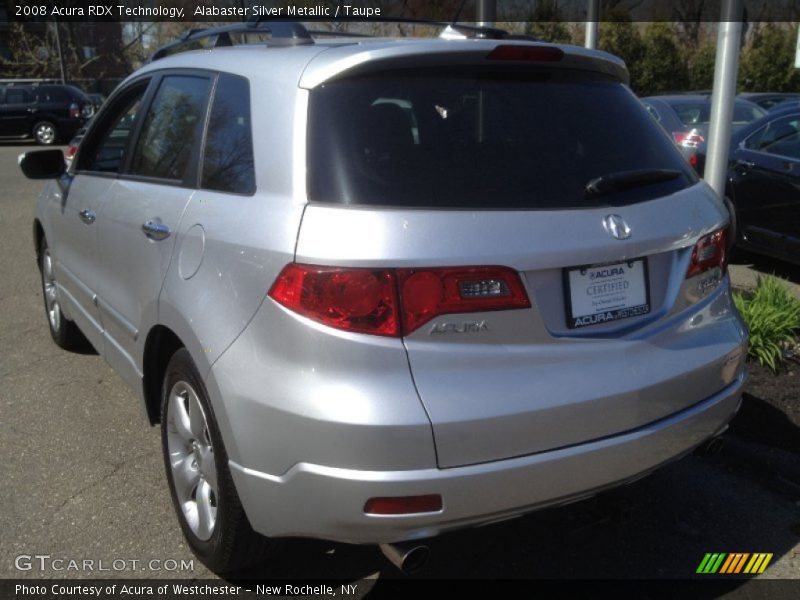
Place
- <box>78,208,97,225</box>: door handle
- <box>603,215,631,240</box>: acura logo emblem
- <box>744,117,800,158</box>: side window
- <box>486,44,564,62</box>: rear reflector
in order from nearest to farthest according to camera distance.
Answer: <box>603,215,631,240</box>: acura logo emblem < <box>486,44,564,62</box>: rear reflector < <box>78,208,97,225</box>: door handle < <box>744,117,800,158</box>: side window

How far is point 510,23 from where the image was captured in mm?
27078

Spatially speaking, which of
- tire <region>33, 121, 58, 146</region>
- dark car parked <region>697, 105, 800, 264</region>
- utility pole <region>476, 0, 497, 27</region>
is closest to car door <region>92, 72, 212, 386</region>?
utility pole <region>476, 0, 497, 27</region>

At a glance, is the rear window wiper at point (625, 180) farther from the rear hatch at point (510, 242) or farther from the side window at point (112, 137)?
the side window at point (112, 137)

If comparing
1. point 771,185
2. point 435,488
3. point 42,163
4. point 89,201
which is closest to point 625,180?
point 435,488

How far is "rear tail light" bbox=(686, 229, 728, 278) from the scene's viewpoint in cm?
281

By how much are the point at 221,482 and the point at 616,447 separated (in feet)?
4.05

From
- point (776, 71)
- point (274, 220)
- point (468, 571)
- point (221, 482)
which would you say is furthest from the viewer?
point (776, 71)

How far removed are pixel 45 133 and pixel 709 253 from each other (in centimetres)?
2445

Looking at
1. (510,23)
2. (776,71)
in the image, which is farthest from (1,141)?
(776,71)

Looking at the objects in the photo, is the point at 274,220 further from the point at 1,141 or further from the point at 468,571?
the point at 1,141

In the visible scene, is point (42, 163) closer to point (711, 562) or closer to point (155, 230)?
point (155, 230)

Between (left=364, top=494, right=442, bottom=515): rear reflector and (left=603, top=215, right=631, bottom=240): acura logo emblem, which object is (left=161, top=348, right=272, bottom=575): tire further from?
(left=603, top=215, right=631, bottom=240): acura logo emblem

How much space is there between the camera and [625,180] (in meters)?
2.69

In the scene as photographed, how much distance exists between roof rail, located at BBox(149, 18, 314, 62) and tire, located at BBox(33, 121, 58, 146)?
71.7ft
